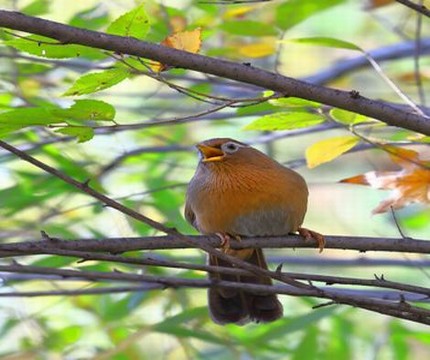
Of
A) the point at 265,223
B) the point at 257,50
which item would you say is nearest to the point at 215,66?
the point at 265,223

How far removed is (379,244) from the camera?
2.64 metres

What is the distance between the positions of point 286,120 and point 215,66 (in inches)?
25.8

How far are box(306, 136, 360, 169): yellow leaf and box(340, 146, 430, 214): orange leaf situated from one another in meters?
0.10

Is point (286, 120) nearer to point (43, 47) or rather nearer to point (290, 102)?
point (290, 102)

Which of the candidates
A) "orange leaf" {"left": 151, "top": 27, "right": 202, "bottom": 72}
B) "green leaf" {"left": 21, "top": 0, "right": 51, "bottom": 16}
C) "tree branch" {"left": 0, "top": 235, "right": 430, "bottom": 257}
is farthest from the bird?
"orange leaf" {"left": 151, "top": 27, "right": 202, "bottom": 72}

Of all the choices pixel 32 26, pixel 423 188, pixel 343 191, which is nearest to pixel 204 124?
pixel 343 191

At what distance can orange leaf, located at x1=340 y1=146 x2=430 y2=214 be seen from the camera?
3.13m

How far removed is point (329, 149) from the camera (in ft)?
10.4

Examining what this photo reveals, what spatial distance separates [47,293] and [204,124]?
11.5ft

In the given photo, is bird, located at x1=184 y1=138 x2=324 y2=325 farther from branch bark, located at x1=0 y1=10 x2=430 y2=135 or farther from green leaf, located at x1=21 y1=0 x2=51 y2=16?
branch bark, located at x1=0 y1=10 x2=430 y2=135

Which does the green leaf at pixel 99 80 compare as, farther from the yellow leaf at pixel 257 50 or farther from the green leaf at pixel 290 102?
the yellow leaf at pixel 257 50

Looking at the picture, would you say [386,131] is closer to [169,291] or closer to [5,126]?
[169,291]

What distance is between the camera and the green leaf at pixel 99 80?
7.98 ft

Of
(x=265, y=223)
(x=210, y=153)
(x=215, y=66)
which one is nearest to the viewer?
(x=215, y=66)
